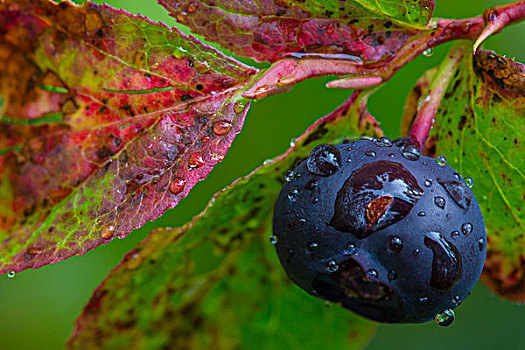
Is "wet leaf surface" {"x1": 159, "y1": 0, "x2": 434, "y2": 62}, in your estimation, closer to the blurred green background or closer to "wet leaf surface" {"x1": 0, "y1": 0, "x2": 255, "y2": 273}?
"wet leaf surface" {"x1": 0, "y1": 0, "x2": 255, "y2": 273}

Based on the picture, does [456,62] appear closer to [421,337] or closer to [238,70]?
[238,70]

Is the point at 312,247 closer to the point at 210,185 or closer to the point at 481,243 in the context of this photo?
the point at 481,243

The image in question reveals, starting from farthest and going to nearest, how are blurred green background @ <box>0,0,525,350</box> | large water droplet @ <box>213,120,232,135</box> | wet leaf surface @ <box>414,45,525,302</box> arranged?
blurred green background @ <box>0,0,525,350</box> < wet leaf surface @ <box>414,45,525,302</box> < large water droplet @ <box>213,120,232,135</box>

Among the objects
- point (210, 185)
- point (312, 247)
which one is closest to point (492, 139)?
point (312, 247)

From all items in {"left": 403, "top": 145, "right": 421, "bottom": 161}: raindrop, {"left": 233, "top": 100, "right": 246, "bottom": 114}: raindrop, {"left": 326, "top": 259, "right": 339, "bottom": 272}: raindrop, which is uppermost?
{"left": 403, "top": 145, "right": 421, "bottom": 161}: raindrop

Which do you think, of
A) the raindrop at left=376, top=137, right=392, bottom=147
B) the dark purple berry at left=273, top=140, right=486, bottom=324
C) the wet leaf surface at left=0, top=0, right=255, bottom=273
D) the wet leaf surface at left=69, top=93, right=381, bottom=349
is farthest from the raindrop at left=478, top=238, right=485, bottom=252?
the wet leaf surface at left=0, top=0, right=255, bottom=273

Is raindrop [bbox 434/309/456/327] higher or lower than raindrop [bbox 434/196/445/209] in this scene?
lower

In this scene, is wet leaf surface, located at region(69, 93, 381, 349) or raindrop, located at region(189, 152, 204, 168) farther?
wet leaf surface, located at region(69, 93, 381, 349)
